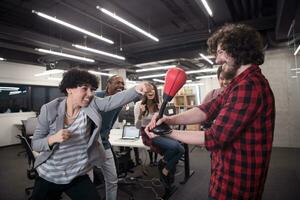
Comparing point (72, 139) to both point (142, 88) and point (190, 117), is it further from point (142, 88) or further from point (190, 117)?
point (190, 117)

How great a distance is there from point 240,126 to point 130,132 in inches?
126

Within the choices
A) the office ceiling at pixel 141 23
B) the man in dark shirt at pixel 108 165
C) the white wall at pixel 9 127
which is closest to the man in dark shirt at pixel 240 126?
the man in dark shirt at pixel 108 165

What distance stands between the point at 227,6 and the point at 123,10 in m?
2.51

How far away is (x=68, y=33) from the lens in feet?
22.9

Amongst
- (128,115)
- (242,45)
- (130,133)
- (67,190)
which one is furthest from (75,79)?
(128,115)

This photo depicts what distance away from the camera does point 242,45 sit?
951mm

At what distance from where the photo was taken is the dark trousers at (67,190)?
1.54 meters

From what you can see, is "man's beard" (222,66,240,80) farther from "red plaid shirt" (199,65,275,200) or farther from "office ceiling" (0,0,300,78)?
"office ceiling" (0,0,300,78)

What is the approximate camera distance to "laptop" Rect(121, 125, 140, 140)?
383cm

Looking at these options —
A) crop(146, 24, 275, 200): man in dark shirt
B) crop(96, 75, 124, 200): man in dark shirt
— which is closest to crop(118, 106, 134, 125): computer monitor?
crop(96, 75, 124, 200): man in dark shirt

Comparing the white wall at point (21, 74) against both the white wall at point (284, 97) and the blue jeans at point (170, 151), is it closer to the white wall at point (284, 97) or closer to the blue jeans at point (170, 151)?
the blue jeans at point (170, 151)

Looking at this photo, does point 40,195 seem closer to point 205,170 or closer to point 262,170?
point 262,170

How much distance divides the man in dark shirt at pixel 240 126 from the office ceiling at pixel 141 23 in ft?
10.6

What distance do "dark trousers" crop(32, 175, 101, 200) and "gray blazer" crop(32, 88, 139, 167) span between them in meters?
0.15
